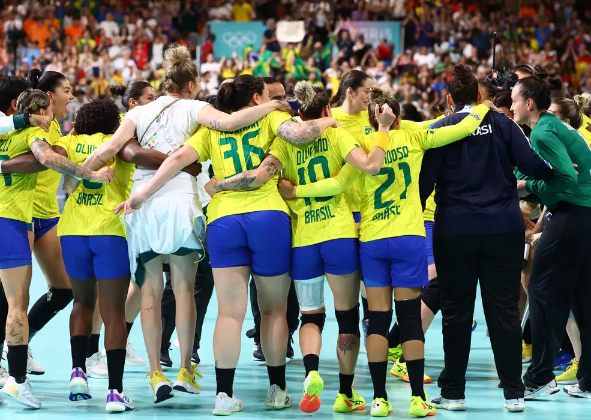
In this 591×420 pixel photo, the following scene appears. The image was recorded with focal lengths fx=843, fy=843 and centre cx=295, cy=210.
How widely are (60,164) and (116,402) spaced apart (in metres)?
1.54

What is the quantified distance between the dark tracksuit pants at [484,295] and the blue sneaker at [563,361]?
4.71ft

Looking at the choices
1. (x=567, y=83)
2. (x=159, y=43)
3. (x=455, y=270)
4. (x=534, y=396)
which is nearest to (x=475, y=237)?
(x=455, y=270)

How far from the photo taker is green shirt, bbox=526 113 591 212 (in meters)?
5.50

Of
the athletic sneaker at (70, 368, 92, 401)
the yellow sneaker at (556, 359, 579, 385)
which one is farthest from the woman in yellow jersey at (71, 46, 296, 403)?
the yellow sneaker at (556, 359, 579, 385)

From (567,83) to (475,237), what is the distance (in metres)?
14.5

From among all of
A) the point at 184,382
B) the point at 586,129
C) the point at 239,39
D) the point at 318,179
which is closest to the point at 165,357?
the point at 184,382

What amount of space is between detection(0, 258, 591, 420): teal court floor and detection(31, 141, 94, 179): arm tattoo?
151 cm

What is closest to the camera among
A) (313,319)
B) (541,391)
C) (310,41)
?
(313,319)

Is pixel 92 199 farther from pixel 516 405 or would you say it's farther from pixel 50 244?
pixel 516 405

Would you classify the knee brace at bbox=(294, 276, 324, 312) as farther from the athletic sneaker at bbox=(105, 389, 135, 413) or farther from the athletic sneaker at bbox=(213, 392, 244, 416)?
the athletic sneaker at bbox=(105, 389, 135, 413)

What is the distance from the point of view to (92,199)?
18.2 ft

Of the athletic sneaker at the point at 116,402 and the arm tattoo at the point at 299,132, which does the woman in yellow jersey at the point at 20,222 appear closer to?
the athletic sneaker at the point at 116,402

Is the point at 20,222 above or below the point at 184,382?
above

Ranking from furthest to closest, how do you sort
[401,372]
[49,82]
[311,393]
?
[401,372] → [49,82] → [311,393]
